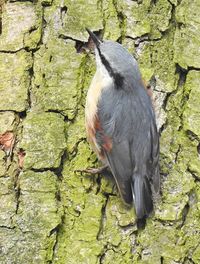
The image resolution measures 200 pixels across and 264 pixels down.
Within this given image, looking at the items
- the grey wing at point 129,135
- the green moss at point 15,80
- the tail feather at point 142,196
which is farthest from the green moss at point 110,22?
the tail feather at point 142,196

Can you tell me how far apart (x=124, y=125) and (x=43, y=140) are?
0.45m

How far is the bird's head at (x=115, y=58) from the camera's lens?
3.24 metres

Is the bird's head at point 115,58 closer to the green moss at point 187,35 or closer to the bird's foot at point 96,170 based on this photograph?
the green moss at point 187,35

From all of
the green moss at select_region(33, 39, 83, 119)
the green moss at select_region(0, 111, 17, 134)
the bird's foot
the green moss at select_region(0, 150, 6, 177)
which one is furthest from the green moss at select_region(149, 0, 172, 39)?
the green moss at select_region(0, 150, 6, 177)

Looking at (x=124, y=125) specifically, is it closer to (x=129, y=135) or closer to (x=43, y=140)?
(x=129, y=135)

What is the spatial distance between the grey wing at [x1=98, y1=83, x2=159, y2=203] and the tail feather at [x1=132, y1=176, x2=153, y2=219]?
34 millimetres

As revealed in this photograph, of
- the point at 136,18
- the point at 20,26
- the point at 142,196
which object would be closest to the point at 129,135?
the point at 142,196

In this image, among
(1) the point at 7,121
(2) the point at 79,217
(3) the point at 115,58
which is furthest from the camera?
(3) the point at 115,58

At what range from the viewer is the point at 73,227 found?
9.78 ft

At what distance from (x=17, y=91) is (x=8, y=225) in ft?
2.32

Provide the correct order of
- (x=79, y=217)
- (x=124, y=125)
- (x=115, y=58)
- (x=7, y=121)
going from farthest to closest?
(x=115, y=58) < (x=124, y=125) < (x=7, y=121) < (x=79, y=217)

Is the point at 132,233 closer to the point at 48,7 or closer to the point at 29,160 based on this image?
the point at 29,160

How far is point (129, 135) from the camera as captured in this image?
3.23 metres

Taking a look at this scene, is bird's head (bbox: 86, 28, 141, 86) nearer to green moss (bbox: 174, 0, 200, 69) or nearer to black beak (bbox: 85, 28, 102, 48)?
black beak (bbox: 85, 28, 102, 48)
